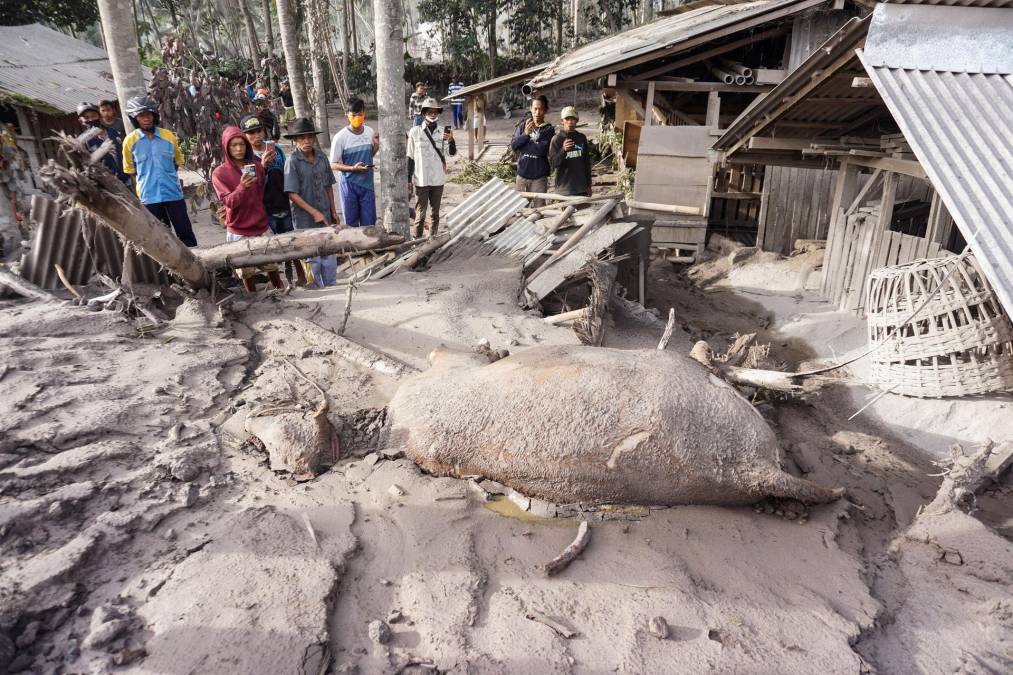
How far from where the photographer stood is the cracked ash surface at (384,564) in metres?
2.66

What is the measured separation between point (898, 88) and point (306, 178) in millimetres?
5203

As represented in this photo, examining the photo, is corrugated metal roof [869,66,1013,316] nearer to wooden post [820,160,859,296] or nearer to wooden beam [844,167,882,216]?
wooden beam [844,167,882,216]

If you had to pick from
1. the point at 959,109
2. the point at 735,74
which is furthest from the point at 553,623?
the point at 735,74

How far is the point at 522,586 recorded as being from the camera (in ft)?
9.95

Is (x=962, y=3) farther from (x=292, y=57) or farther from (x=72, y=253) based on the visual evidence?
(x=292, y=57)

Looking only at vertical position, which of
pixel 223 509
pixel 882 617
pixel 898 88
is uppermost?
pixel 898 88

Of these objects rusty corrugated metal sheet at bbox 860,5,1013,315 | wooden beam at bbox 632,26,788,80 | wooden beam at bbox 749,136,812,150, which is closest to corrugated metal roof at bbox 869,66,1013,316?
rusty corrugated metal sheet at bbox 860,5,1013,315

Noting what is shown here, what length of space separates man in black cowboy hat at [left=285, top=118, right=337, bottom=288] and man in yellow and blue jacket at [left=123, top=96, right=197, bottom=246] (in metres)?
1.18

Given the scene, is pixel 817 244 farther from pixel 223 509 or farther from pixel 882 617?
pixel 223 509

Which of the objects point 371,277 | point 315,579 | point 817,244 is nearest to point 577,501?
point 315,579

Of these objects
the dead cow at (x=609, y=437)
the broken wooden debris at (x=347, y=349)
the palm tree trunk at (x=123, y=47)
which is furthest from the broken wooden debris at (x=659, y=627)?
the palm tree trunk at (x=123, y=47)

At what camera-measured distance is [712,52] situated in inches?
368

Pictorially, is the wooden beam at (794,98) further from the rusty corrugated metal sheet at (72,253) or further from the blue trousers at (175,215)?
the rusty corrugated metal sheet at (72,253)

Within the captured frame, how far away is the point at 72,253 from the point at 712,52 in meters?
8.77
